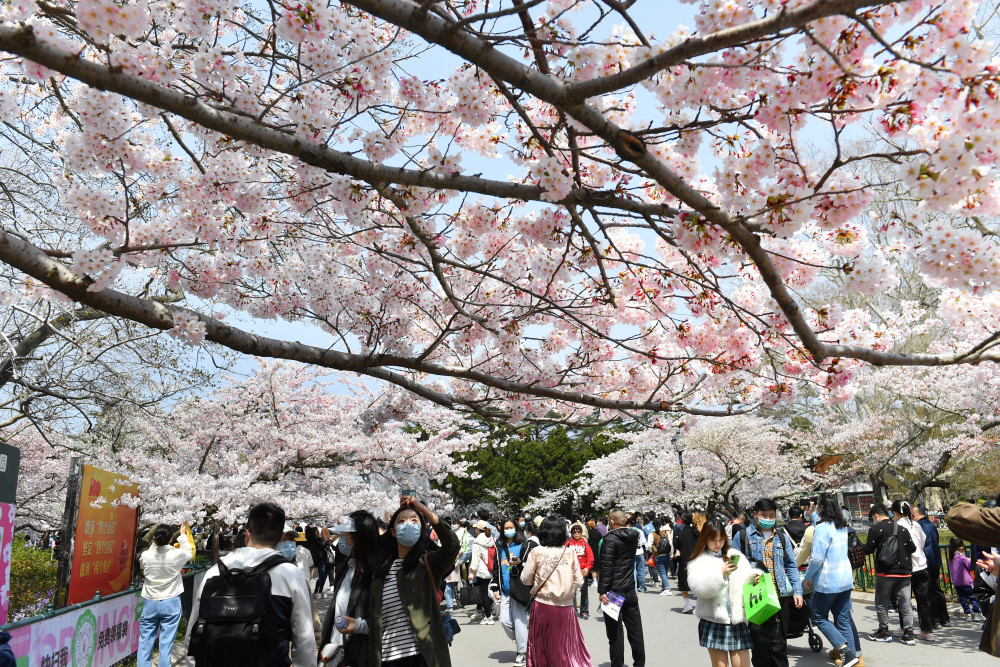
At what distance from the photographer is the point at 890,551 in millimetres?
8625

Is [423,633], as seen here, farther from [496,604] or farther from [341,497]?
[341,497]

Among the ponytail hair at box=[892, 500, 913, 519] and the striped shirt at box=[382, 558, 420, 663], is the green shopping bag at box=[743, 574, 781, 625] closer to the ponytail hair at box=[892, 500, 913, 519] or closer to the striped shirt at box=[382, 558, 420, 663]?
the striped shirt at box=[382, 558, 420, 663]

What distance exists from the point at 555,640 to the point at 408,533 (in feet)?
7.92

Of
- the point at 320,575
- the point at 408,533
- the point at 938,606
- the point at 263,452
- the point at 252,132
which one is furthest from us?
the point at 320,575

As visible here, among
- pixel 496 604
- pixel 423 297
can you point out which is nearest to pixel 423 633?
pixel 423 297

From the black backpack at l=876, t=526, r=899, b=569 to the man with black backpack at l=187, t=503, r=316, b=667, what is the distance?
772 cm

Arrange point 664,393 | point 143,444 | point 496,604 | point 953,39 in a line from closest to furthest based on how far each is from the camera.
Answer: point 953,39 < point 664,393 < point 496,604 < point 143,444

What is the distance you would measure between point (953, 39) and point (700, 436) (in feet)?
78.2

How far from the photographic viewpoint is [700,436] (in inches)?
1001

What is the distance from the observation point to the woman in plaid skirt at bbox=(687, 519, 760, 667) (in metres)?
5.38

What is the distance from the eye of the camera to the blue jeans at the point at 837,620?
7.11m

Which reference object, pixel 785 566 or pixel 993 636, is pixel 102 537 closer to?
pixel 785 566

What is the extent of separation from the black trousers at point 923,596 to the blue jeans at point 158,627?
9.06 metres

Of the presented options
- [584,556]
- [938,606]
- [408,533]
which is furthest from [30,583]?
[938,606]
